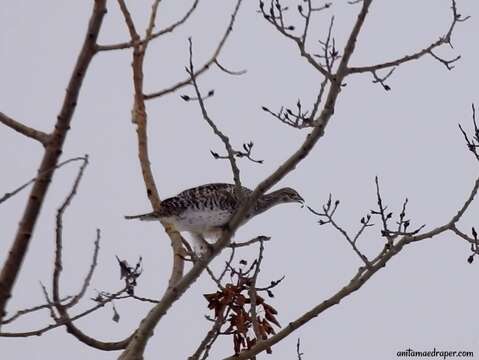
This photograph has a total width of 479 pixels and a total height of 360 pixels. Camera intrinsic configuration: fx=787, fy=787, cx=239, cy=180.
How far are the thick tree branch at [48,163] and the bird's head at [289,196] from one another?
8745mm

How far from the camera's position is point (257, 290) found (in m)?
5.33

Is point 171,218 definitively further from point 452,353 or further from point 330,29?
point 330,29

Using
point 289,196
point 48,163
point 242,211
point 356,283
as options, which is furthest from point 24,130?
point 289,196

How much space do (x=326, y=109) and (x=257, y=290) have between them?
1.71 meters

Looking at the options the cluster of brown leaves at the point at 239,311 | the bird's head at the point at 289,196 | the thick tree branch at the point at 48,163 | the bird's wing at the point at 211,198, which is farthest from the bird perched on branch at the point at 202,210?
the thick tree branch at the point at 48,163

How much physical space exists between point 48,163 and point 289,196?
29.3 ft

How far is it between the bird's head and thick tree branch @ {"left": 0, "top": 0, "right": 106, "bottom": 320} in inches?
344

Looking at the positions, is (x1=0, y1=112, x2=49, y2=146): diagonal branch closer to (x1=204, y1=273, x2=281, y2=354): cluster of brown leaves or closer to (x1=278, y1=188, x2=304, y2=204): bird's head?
(x1=204, y1=273, x2=281, y2=354): cluster of brown leaves

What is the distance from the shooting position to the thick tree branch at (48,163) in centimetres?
244

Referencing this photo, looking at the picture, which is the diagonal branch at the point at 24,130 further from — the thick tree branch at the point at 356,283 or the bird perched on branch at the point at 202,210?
the bird perched on branch at the point at 202,210

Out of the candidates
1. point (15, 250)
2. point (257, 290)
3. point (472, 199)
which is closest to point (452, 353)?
point (257, 290)

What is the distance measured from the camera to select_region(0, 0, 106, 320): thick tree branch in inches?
96.2

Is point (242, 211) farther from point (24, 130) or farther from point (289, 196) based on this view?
point (289, 196)

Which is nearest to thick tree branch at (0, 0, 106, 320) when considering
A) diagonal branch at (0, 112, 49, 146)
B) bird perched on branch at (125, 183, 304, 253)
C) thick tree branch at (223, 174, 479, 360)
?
diagonal branch at (0, 112, 49, 146)
